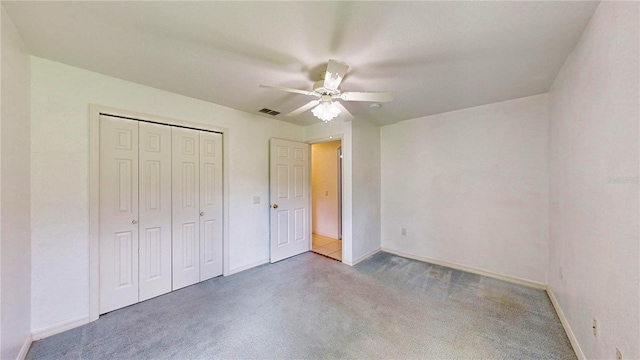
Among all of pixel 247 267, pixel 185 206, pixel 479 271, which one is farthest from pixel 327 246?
pixel 185 206

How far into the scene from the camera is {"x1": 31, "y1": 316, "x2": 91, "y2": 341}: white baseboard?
182 cm

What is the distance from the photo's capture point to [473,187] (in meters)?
3.13

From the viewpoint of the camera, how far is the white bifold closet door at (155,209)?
2193mm

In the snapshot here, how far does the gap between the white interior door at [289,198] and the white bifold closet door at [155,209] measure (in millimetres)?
820

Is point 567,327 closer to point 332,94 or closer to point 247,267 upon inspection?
point 332,94

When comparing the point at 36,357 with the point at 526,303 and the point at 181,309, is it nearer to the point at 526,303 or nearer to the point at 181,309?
the point at 181,309

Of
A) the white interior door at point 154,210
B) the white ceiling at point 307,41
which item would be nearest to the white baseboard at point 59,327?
the white interior door at point 154,210

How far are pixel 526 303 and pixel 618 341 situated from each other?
135cm

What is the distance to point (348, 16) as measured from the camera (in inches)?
54.5

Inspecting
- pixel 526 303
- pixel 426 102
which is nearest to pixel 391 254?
pixel 526 303

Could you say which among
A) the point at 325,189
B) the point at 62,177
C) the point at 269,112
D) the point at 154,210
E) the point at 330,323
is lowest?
the point at 330,323

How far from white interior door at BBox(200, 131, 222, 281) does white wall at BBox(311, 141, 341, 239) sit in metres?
2.56

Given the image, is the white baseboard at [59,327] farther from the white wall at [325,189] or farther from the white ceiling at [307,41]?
the white wall at [325,189]

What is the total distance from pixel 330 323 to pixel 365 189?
2.12 m
